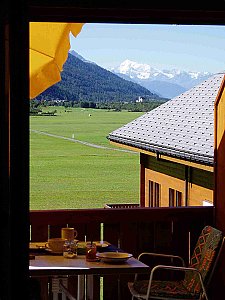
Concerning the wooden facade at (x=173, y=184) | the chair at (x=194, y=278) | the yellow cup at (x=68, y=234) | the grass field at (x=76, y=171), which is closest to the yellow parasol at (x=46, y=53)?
the yellow cup at (x=68, y=234)

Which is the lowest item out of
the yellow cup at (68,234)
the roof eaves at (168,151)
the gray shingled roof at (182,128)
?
the yellow cup at (68,234)

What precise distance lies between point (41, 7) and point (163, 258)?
2.65m

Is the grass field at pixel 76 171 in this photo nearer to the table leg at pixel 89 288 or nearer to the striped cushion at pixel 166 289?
the striped cushion at pixel 166 289

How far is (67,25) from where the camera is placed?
4734 millimetres

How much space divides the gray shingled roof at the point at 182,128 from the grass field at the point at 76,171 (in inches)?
625

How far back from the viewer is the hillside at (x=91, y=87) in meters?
22.2

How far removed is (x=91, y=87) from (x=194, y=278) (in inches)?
731

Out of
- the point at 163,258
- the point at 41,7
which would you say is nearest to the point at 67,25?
the point at 41,7

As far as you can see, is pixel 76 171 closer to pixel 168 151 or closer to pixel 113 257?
pixel 168 151

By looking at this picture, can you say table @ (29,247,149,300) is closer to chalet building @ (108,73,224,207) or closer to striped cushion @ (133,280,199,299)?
striped cushion @ (133,280,199,299)

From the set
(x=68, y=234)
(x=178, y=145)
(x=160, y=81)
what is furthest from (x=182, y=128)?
→ (x=160, y=81)

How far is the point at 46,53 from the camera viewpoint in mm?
4836

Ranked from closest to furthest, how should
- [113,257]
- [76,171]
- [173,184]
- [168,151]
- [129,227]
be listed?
[113,257]
[129,227]
[168,151]
[173,184]
[76,171]

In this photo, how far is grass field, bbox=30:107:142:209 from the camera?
3180 centimetres
